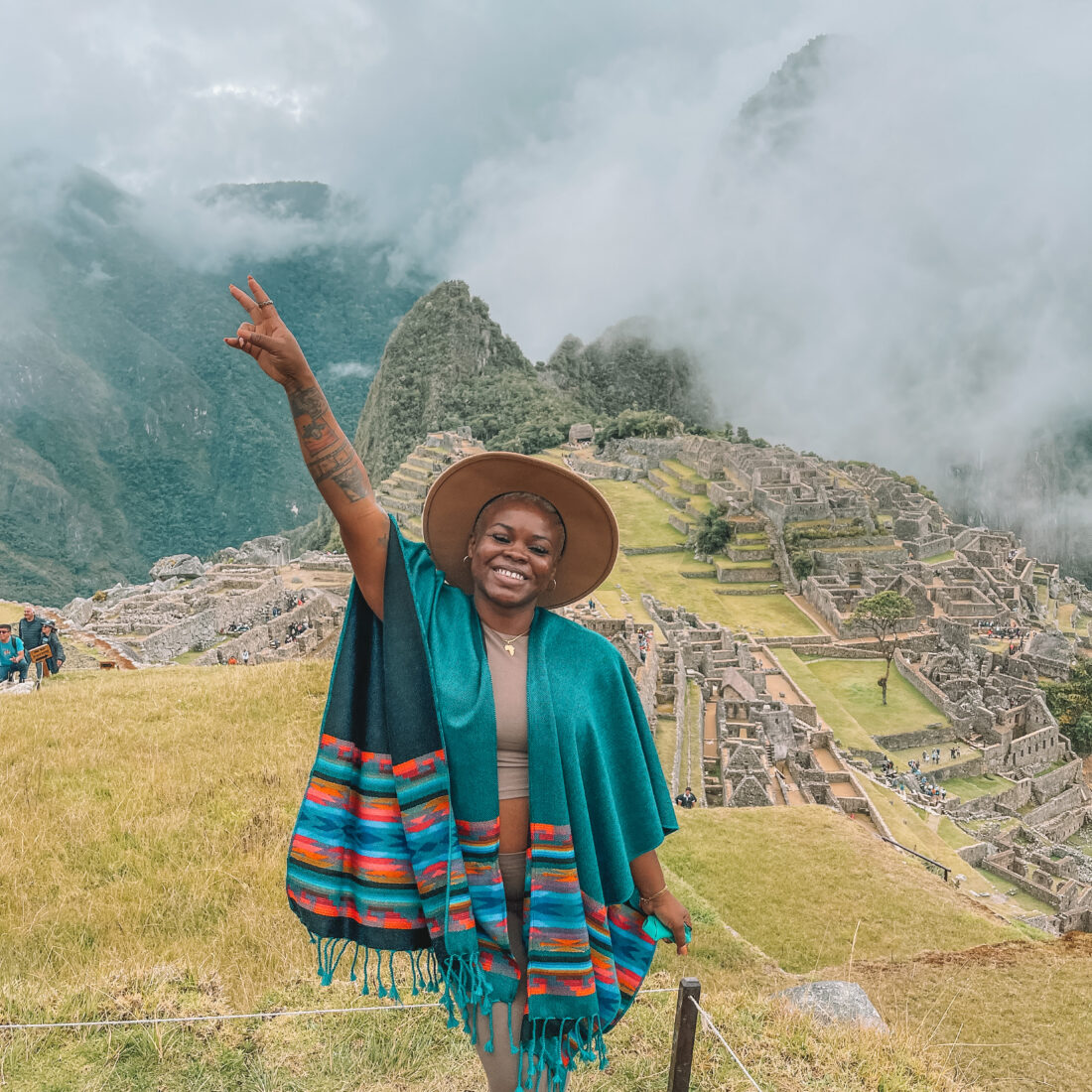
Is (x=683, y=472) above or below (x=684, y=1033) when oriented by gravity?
above

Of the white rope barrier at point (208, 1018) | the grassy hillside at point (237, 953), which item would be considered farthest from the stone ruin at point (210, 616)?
the white rope barrier at point (208, 1018)

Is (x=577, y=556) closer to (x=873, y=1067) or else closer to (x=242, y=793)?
(x=873, y=1067)

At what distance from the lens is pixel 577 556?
74.6 inches

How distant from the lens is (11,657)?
6996mm

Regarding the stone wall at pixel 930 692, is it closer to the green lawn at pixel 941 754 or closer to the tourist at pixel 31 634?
the green lawn at pixel 941 754

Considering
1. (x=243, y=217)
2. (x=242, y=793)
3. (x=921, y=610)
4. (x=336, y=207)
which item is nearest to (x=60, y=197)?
(x=243, y=217)

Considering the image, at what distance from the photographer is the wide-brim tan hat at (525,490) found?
1.75 meters

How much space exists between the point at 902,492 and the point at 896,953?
39.9 m


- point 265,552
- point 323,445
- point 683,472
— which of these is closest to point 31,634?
point 323,445

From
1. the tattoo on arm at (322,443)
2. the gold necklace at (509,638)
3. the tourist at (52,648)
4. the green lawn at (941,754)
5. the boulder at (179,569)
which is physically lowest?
the green lawn at (941,754)

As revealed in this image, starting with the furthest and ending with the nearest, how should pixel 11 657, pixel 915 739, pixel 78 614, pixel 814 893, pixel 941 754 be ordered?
1. pixel 915 739
2. pixel 941 754
3. pixel 78 614
4. pixel 11 657
5. pixel 814 893

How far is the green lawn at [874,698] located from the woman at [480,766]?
19.3 metres

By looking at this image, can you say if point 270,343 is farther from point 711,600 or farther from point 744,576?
point 744,576

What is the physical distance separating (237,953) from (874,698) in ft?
69.9
